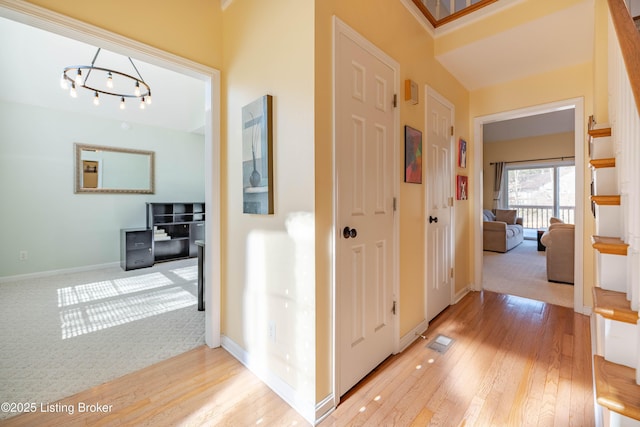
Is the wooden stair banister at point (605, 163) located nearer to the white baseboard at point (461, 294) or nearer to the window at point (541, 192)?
the white baseboard at point (461, 294)

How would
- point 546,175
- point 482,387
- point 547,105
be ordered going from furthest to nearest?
1. point 546,175
2. point 547,105
3. point 482,387

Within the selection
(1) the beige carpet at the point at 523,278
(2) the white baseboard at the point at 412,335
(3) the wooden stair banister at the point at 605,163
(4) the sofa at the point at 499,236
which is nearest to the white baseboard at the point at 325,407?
(2) the white baseboard at the point at 412,335

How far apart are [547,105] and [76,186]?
266 inches

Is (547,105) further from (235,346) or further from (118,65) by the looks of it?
(118,65)

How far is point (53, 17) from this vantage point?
1.43 metres

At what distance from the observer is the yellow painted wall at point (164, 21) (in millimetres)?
1544

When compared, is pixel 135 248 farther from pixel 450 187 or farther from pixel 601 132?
pixel 601 132

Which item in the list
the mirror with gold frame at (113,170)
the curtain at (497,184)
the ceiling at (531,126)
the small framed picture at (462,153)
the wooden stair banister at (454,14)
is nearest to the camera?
the wooden stair banister at (454,14)

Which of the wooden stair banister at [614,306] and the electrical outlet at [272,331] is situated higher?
the wooden stair banister at [614,306]

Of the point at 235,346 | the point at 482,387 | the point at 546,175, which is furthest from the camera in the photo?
the point at 546,175

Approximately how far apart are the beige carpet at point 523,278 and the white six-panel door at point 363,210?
2.39 metres

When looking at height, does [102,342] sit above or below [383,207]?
below

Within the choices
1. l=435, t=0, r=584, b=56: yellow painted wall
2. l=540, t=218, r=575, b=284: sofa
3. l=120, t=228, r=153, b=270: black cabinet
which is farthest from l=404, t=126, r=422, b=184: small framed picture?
l=120, t=228, r=153, b=270: black cabinet

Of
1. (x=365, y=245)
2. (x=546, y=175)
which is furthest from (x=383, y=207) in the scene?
(x=546, y=175)
